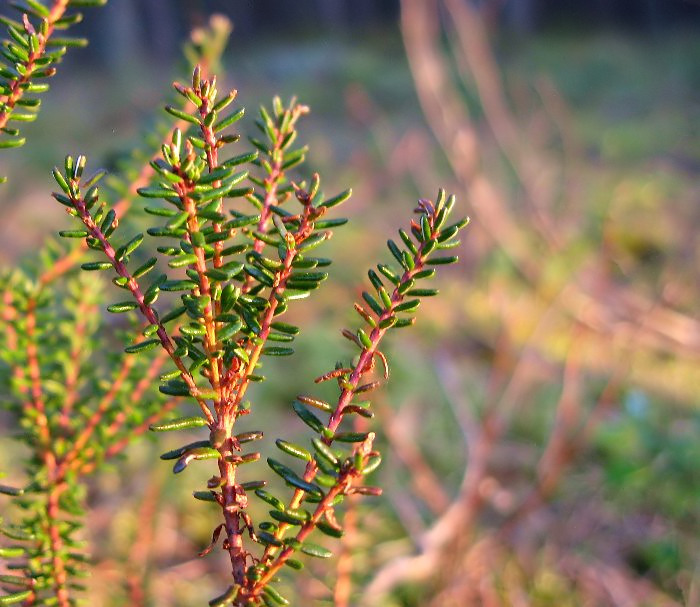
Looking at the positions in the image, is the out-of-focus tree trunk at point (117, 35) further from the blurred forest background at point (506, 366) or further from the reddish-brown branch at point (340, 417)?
the reddish-brown branch at point (340, 417)

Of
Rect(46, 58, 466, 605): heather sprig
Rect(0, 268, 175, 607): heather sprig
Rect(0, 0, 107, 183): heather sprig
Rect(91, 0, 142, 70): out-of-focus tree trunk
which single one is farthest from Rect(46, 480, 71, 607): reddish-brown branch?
Rect(91, 0, 142, 70): out-of-focus tree trunk

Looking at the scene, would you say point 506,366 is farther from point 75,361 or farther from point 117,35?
point 117,35

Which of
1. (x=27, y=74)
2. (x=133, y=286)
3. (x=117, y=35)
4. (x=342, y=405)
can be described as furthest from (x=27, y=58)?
(x=117, y=35)

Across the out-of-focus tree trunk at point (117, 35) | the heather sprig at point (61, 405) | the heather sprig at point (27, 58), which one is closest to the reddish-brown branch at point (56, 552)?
the heather sprig at point (61, 405)

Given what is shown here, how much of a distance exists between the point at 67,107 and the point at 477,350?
810cm

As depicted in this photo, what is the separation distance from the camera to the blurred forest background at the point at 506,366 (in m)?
1.50

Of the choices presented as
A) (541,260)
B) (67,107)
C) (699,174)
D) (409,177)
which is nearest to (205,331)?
(541,260)

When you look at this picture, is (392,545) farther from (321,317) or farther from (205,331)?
(321,317)

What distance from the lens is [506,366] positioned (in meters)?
2.30

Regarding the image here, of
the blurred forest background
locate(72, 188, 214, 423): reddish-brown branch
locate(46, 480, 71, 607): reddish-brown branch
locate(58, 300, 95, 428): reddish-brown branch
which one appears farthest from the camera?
the blurred forest background

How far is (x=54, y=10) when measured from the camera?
0.49 m

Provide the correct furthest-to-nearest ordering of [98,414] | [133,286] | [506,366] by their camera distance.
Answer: [506,366] → [98,414] → [133,286]

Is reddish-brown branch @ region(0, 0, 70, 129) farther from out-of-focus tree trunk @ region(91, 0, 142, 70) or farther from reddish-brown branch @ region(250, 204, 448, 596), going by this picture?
out-of-focus tree trunk @ region(91, 0, 142, 70)

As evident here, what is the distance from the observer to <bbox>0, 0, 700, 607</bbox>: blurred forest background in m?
1.50
